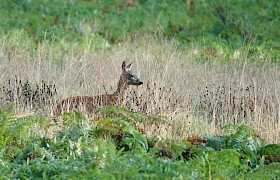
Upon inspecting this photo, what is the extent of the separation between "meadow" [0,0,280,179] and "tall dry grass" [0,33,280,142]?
0.03 m

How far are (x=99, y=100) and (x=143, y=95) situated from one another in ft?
2.14

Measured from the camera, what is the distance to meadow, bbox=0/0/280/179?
7719 millimetres

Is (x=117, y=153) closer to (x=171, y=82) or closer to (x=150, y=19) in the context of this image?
(x=171, y=82)

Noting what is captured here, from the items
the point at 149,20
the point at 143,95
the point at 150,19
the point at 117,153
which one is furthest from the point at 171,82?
the point at 150,19

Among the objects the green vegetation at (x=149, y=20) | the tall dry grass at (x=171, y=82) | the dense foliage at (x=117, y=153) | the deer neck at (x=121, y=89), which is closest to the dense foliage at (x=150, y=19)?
the green vegetation at (x=149, y=20)

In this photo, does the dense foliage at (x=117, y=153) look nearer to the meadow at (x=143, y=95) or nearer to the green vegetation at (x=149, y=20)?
the meadow at (x=143, y=95)

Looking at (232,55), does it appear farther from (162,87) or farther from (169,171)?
(169,171)

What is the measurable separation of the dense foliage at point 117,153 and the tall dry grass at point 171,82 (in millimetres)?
801

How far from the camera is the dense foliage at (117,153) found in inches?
282

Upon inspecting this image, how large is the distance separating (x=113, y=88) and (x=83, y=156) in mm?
6050

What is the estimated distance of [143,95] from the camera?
39.7 ft

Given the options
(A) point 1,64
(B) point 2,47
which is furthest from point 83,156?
(B) point 2,47

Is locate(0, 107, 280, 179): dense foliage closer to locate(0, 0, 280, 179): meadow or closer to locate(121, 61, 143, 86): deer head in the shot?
locate(0, 0, 280, 179): meadow

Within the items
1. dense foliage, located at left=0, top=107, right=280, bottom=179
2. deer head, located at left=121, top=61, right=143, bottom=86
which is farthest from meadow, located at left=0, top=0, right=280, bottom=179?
deer head, located at left=121, top=61, right=143, bottom=86
